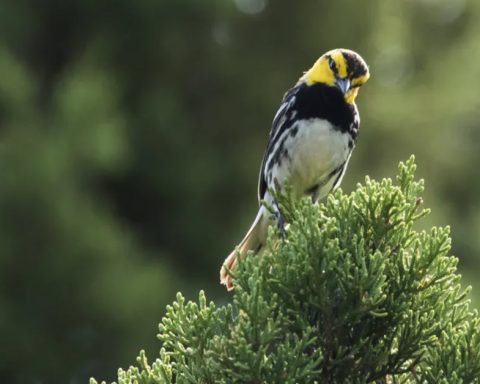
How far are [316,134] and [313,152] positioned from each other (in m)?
0.07

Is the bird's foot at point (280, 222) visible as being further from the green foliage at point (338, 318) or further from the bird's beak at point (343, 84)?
the bird's beak at point (343, 84)

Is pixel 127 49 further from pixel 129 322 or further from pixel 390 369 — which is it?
pixel 390 369

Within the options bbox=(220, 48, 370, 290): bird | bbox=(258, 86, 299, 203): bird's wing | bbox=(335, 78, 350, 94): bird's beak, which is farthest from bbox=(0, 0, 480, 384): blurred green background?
bbox=(335, 78, 350, 94): bird's beak

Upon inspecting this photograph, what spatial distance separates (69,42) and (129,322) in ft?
7.29

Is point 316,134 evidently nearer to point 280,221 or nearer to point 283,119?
point 283,119

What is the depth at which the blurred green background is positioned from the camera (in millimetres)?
7215

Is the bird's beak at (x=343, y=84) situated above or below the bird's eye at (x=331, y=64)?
below

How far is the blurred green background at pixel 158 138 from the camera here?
284 inches

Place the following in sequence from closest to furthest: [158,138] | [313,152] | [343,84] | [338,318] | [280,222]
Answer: [338,318] < [280,222] < [313,152] < [343,84] < [158,138]

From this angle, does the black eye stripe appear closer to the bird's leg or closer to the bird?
the bird

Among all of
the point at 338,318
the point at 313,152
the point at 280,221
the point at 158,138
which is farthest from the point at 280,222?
the point at 158,138

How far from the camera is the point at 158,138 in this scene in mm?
8609

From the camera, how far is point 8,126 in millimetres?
7445

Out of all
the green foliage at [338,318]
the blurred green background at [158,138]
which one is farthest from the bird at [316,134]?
the blurred green background at [158,138]
